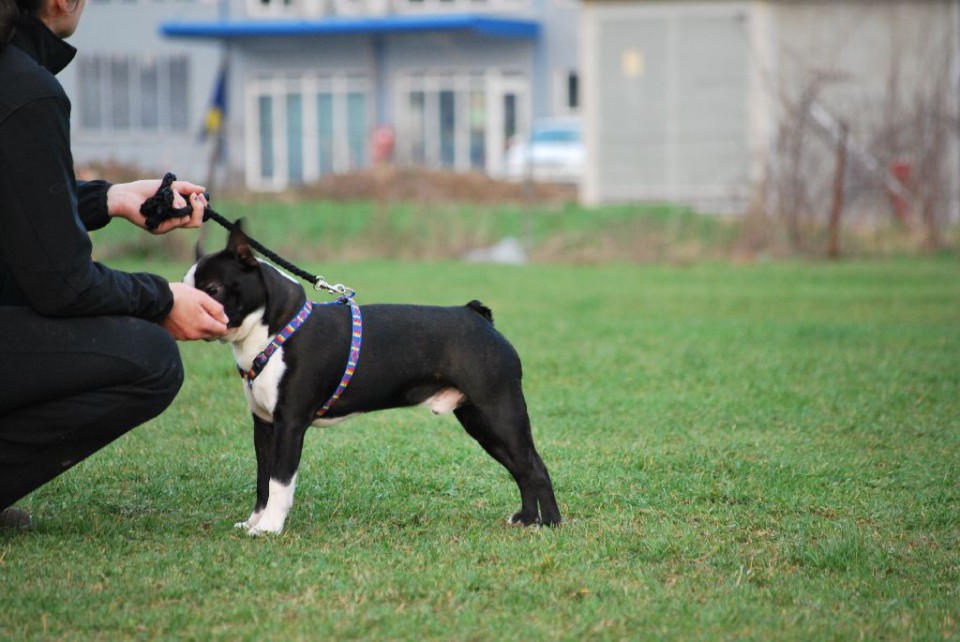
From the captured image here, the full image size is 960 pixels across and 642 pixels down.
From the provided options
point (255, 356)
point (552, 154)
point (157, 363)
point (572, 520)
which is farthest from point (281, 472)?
point (552, 154)

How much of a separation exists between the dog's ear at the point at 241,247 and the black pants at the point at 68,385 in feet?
1.20

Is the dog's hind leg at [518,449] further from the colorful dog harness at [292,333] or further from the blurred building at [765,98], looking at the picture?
the blurred building at [765,98]

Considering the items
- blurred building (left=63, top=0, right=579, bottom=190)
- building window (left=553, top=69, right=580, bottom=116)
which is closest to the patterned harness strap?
blurred building (left=63, top=0, right=579, bottom=190)

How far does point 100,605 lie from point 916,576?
8.39 feet

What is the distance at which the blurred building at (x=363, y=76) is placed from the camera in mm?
38031

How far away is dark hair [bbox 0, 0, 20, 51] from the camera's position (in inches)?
166

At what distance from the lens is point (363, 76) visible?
39.2 m

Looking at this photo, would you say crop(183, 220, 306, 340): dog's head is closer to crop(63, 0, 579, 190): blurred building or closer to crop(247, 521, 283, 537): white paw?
crop(247, 521, 283, 537): white paw

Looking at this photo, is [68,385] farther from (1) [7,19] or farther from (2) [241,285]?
(1) [7,19]

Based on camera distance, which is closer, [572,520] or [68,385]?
[68,385]

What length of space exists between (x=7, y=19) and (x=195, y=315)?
111cm

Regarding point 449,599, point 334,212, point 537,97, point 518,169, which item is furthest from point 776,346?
point 537,97

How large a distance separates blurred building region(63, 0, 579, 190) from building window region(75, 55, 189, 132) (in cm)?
75

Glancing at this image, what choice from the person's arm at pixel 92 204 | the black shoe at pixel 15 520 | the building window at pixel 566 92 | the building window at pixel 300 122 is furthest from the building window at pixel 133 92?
the black shoe at pixel 15 520
